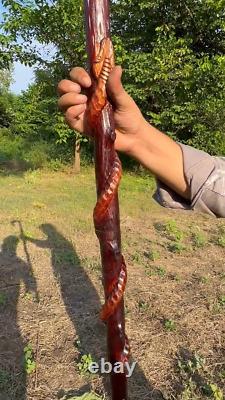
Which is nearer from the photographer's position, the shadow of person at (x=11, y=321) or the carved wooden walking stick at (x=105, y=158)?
the carved wooden walking stick at (x=105, y=158)

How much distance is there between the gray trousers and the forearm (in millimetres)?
26

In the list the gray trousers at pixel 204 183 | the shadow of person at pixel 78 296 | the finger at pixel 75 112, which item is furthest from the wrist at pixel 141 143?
the shadow of person at pixel 78 296

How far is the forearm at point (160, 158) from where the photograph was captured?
4.86ft

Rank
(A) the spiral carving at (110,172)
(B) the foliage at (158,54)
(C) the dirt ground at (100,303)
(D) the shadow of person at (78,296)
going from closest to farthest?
1. (A) the spiral carving at (110,172)
2. (C) the dirt ground at (100,303)
3. (D) the shadow of person at (78,296)
4. (B) the foliage at (158,54)

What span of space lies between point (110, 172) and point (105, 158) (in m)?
0.04

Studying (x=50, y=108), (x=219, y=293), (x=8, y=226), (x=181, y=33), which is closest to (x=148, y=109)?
(x=181, y=33)

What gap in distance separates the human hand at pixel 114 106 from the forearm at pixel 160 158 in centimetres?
3

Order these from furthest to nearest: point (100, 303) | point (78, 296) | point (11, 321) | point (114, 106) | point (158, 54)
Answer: point (158, 54) < point (78, 296) < point (100, 303) < point (11, 321) < point (114, 106)

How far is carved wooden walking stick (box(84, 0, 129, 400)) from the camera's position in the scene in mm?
1196

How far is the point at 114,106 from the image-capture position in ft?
4.43

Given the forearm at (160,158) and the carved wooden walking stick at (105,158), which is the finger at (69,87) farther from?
the forearm at (160,158)

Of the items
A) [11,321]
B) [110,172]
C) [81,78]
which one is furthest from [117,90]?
[11,321]

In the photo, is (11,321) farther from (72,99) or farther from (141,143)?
(72,99)

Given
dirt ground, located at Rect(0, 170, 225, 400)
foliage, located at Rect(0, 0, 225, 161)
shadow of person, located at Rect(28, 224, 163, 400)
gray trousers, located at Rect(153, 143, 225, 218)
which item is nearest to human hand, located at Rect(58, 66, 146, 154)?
gray trousers, located at Rect(153, 143, 225, 218)
